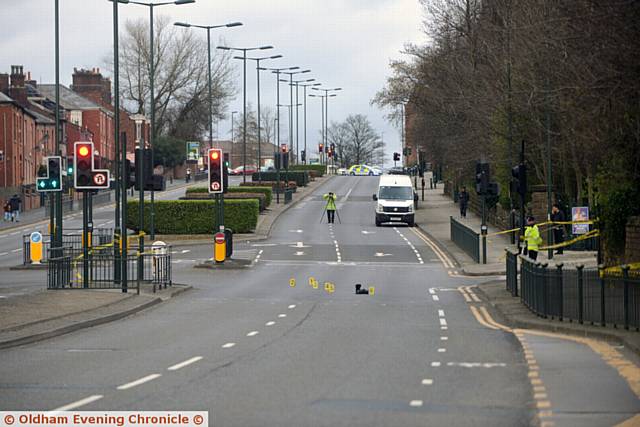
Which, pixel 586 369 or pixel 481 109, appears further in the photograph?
pixel 481 109

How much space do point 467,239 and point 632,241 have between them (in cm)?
1707

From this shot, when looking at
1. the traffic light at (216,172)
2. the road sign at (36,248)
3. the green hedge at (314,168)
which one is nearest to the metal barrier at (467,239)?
the traffic light at (216,172)

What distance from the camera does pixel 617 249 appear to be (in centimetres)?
2923

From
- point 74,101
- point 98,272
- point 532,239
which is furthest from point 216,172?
point 74,101

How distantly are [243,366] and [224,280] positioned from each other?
19.2m

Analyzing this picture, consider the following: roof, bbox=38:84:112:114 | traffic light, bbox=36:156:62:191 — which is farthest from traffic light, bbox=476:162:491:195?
roof, bbox=38:84:112:114

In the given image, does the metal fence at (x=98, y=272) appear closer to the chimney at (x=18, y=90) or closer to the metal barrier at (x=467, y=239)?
the metal barrier at (x=467, y=239)

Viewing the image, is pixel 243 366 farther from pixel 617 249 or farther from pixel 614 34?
pixel 617 249

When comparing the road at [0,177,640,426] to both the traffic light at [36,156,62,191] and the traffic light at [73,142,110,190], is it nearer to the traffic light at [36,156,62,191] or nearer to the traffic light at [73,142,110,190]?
the traffic light at [73,142,110,190]

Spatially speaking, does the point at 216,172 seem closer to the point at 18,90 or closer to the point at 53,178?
the point at 53,178

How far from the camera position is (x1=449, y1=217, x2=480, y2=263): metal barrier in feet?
138

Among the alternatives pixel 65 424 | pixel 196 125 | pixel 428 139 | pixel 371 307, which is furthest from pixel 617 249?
pixel 196 125

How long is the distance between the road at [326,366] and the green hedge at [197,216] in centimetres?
2680

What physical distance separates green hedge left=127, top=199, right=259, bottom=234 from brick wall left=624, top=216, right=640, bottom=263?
30518mm
